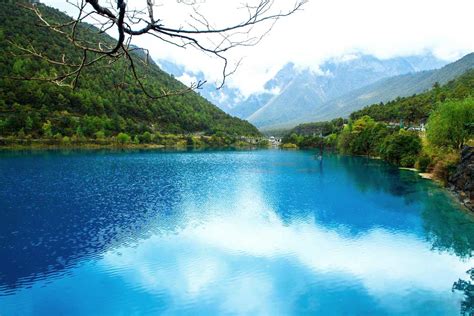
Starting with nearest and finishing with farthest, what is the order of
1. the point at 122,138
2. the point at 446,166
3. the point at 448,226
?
the point at 448,226, the point at 446,166, the point at 122,138

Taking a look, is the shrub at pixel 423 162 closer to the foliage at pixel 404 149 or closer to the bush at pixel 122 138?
the foliage at pixel 404 149

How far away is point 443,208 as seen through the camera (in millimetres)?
35344

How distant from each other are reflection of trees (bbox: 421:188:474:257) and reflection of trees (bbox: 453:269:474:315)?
431cm

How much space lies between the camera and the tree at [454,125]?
52.2 metres

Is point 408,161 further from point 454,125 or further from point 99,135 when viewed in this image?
point 99,135

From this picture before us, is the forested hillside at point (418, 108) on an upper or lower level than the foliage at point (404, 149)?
upper

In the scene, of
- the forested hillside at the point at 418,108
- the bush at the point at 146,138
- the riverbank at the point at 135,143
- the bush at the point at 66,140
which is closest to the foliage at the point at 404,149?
the forested hillside at the point at 418,108

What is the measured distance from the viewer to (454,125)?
2084 inches

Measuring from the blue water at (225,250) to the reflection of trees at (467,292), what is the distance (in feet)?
1.02

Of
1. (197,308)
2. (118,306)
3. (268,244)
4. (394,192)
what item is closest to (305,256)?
(268,244)

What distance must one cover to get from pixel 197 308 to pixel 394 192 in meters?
35.7

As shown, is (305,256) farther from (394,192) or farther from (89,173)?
(89,173)

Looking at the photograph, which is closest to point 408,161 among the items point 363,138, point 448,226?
point 363,138

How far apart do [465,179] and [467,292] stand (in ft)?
83.5
